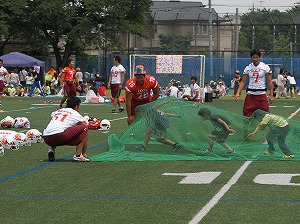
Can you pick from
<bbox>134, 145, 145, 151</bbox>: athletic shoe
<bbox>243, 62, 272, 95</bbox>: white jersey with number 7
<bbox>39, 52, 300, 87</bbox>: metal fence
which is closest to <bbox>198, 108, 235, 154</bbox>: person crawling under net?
<bbox>134, 145, 145, 151</bbox>: athletic shoe

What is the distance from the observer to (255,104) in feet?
53.6

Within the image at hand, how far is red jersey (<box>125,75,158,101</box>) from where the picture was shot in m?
16.3

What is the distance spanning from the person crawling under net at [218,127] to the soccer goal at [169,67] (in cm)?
2668

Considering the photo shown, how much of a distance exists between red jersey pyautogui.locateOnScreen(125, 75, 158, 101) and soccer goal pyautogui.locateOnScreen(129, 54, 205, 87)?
25.5 meters

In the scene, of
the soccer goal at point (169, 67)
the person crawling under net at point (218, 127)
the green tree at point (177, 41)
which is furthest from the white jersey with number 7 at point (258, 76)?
the green tree at point (177, 41)

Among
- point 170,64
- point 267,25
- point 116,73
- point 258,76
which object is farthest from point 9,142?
point 267,25

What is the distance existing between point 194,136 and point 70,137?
2.61 metres

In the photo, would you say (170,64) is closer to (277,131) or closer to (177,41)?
(277,131)

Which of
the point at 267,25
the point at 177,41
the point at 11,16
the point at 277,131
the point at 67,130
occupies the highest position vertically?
the point at 11,16

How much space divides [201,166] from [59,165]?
2214mm

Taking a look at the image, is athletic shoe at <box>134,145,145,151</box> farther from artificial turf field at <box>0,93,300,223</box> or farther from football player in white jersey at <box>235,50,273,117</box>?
football player in white jersey at <box>235,50,273,117</box>

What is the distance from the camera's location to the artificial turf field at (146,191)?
8.85 meters

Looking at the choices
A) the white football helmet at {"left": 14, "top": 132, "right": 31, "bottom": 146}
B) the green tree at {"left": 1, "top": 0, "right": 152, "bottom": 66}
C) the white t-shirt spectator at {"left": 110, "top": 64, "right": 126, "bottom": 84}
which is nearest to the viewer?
the white football helmet at {"left": 14, "top": 132, "right": 31, "bottom": 146}

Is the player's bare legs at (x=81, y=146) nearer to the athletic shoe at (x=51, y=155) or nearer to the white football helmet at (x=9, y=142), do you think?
the athletic shoe at (x=51, y=155)
